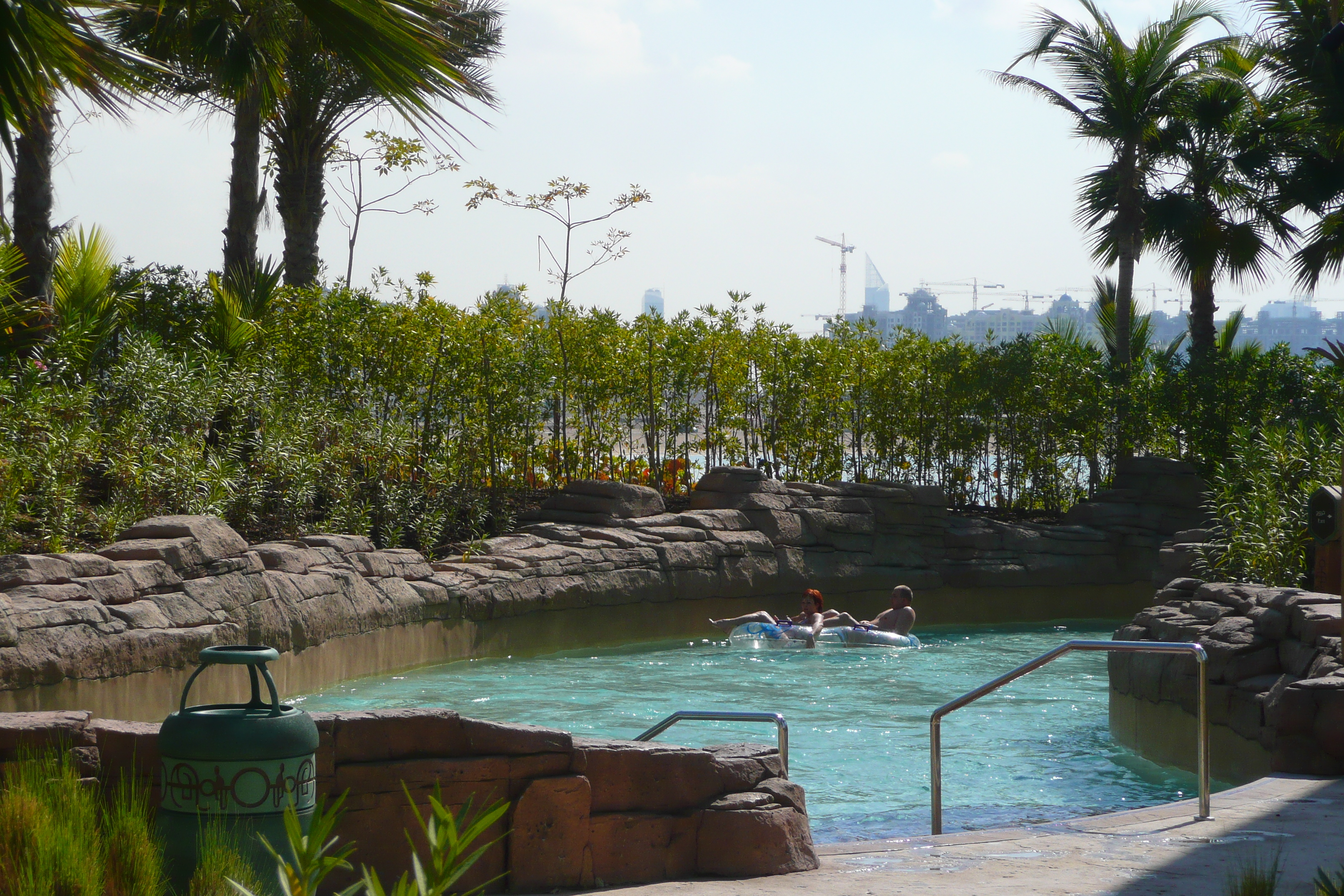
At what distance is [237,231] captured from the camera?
13398 mm

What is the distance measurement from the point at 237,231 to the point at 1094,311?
16911mm

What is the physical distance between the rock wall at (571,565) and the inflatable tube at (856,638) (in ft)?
4.33

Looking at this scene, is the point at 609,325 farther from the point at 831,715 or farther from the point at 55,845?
the point at 55,845

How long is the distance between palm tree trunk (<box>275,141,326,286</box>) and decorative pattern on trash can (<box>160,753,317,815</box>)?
12753mm

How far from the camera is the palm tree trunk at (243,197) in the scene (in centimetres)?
1327

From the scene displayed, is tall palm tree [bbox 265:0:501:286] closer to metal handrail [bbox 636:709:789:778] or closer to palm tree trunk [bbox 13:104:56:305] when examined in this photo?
palm tree trunk [bbox 13:104:56:305]

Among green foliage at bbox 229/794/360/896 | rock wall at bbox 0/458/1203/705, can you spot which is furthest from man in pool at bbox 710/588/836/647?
green foliage at bbox 229/794/360/896

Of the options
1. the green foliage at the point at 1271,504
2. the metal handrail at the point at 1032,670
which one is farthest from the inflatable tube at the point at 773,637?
the metal handrail at the point at 1032,670

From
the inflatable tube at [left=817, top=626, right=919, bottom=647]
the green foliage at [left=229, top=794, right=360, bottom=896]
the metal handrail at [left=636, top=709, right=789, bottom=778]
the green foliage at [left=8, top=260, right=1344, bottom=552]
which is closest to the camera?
the green foliage at [left=229, top=794, right=360, bottom=896]

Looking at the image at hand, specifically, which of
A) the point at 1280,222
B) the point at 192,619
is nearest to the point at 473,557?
the point at 192,619

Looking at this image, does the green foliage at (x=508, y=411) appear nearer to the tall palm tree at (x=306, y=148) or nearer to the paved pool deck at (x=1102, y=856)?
the tall palm tree at (x=306, y=148)

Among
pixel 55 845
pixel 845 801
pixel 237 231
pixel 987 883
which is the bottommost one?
pixel 845 801

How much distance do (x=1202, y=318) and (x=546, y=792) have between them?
16.3 metres

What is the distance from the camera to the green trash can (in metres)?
3.18
